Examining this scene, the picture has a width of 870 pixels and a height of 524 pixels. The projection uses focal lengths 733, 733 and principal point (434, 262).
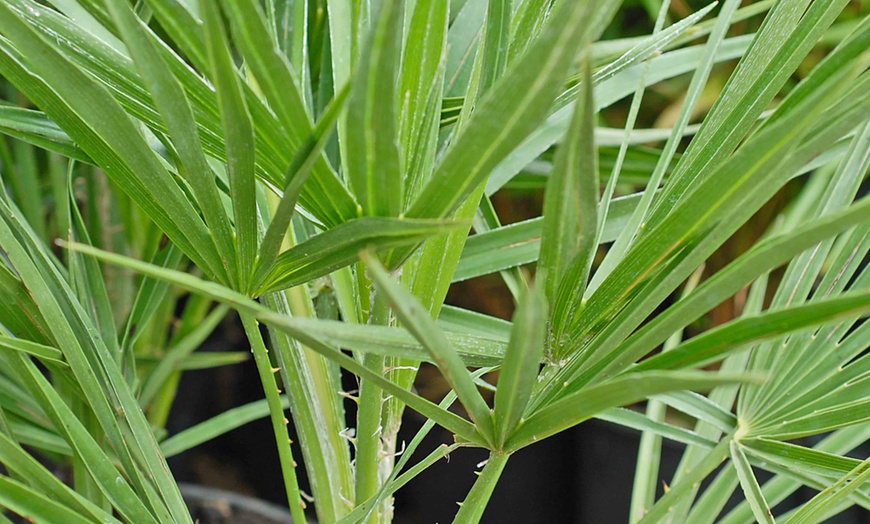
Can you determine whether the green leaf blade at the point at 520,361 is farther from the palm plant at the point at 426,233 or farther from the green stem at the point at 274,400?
the green stem at the point at 274,400

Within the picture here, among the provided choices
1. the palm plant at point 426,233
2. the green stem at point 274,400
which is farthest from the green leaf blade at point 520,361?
the green stem at point 274,400

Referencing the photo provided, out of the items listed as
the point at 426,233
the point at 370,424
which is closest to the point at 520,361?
the point at 426,233

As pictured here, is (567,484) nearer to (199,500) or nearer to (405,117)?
(199,500)

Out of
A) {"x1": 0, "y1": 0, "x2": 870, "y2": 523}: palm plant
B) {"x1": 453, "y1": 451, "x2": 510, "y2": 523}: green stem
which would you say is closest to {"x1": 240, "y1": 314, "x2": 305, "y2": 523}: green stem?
{"x1": 0, "y1": 0, "x2": 870, "y2": 523}: palm plant

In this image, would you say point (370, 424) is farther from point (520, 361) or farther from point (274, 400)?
point (520, 361)

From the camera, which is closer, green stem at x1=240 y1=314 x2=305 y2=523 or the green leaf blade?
the green leaf blade

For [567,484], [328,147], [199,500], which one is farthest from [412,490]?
[328,147]

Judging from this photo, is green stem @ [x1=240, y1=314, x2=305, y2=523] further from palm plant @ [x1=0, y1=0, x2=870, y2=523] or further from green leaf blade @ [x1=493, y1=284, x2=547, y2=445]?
green leaf blade @ [x1=493, y1=284, x2=547, y2=445]
